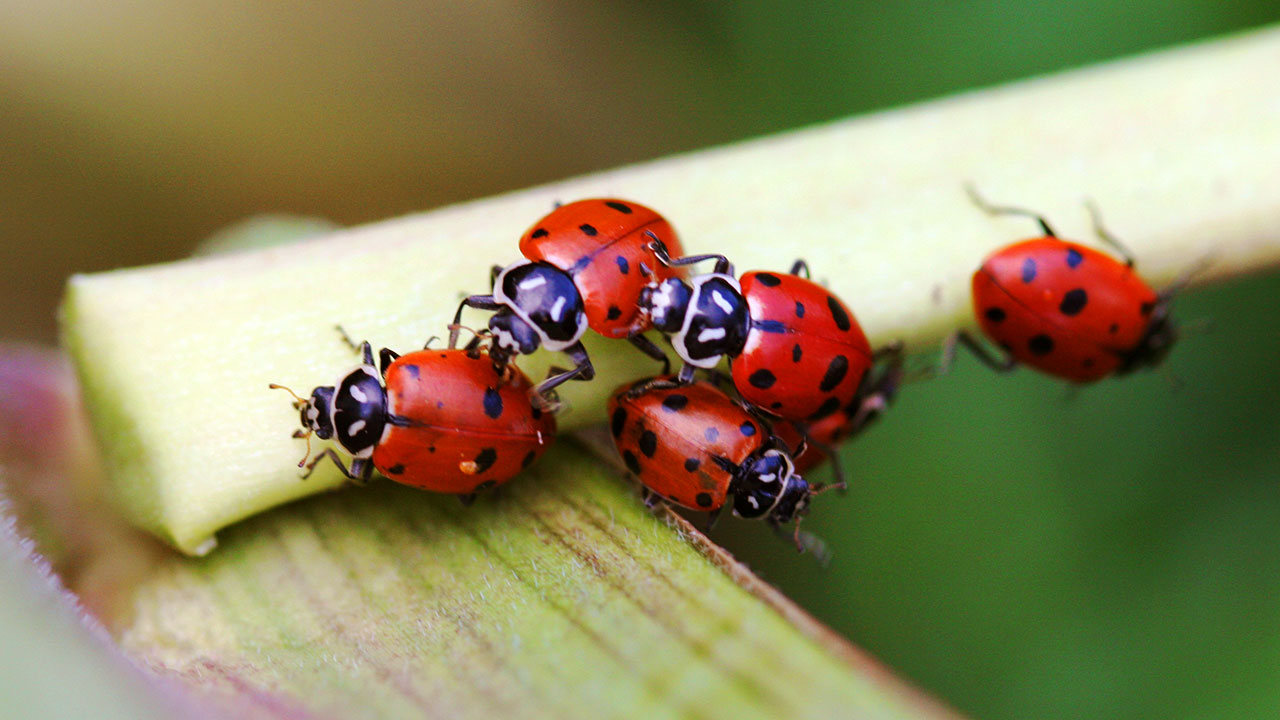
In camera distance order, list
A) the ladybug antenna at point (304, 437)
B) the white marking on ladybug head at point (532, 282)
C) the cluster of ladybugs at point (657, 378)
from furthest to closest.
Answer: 1. the white marking on ladybug head at point (532, 282)
2. the cluster of ladybugs at point (657, 378)
3. the ladybug antenna at point (304, 437)

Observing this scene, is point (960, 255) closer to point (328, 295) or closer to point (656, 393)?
point (656, 393)

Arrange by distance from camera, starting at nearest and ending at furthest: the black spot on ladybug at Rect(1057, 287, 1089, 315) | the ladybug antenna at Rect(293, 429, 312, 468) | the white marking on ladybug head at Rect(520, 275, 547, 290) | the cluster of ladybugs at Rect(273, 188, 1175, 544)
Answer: the ladybug antenna at Rect(293, 429, 312, 468), the cluster of ladybugs at Rect(273, 188, 1175, 544), the white marking on ladybug head at Rect(520, 275, 547, 290), the black spot on ladybug at Rect(1057, 287, 1089, 315)

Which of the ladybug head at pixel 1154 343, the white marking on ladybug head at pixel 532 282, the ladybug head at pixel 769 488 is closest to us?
the white marking on ladybug head at pixel 532 282

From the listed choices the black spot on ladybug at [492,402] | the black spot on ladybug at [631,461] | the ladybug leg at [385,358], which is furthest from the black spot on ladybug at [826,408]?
the ladybug leg at [385,358]

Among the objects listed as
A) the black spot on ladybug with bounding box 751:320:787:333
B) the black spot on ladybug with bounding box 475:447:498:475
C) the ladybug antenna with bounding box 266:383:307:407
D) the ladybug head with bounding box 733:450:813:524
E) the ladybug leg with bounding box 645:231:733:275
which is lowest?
the ladybug head with bounding box 733:450:813:524

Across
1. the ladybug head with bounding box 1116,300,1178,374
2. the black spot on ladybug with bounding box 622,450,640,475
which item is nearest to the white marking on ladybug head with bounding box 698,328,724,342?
the black spot on ladybug with bounding box 622,450,640,475

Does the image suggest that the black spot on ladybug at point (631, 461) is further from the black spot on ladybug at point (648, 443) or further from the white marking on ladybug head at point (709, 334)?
the white marking on ladybug head at point (709, 334)

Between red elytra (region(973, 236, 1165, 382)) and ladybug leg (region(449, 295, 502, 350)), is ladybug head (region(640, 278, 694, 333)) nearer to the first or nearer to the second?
ladybug leg (region(449, 295, 502, 350))

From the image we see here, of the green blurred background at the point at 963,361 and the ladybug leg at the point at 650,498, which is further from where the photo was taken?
the green blurred background at the point at 963,361
